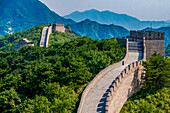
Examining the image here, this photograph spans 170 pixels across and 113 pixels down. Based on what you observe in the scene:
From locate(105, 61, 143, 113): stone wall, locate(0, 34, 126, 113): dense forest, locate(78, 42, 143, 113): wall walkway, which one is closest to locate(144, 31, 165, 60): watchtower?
locate(0, 34, 126, 113): dense forest

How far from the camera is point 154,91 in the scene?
819 inches

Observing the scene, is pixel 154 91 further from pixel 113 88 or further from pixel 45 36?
pixel 45 36

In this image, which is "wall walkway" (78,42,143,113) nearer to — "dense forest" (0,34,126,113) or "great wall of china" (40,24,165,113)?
"great wall of china" (40,24,165,113)

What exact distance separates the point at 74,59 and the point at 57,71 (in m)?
2.90

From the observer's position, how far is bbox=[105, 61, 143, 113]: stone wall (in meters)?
16.8

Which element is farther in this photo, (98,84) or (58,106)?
(98,84)

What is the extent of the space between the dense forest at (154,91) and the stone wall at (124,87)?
0.58 metres

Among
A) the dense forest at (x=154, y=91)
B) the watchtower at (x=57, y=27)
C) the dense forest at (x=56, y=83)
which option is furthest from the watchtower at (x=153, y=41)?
the watchtower at (x=57, y=27)

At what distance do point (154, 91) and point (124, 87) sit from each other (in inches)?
155

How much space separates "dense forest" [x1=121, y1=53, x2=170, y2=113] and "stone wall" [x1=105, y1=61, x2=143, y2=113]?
583 mm

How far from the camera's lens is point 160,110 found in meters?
18.0

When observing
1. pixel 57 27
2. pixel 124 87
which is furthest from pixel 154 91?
pixel 57 27

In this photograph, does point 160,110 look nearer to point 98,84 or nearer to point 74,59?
point 98,84

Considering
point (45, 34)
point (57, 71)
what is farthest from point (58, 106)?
point (45, 34)
